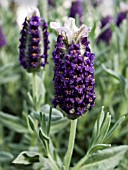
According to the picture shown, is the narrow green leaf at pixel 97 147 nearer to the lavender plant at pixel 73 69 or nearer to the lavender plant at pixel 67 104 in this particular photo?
the lavender plant at pixel 67 104

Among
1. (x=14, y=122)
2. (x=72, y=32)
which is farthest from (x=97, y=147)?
(x=14, y=122)

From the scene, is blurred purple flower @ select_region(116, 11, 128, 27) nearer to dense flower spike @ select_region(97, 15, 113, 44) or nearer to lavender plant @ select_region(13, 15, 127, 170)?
dense flower spike @ select_region(97, 15, 113, 44)

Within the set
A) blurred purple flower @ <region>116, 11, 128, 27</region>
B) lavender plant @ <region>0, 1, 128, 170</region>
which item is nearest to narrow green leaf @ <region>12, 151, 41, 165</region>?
lavender plant @ <region>0, 1, 128, 170</region>

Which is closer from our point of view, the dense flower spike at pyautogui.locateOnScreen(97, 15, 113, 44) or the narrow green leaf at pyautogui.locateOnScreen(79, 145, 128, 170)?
the narrow green leaf at pyautogui.locateOnScreen(79, 145, 128, 170)

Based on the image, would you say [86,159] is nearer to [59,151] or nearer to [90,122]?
[59,151]

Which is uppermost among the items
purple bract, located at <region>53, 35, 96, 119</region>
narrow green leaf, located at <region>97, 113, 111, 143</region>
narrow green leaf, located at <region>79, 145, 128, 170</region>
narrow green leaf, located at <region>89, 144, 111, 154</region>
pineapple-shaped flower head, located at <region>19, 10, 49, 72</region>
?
pineapple-shaped flower head, located at <region>19, 10, 49, 72</region>

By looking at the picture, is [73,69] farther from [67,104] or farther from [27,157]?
[27,157]
